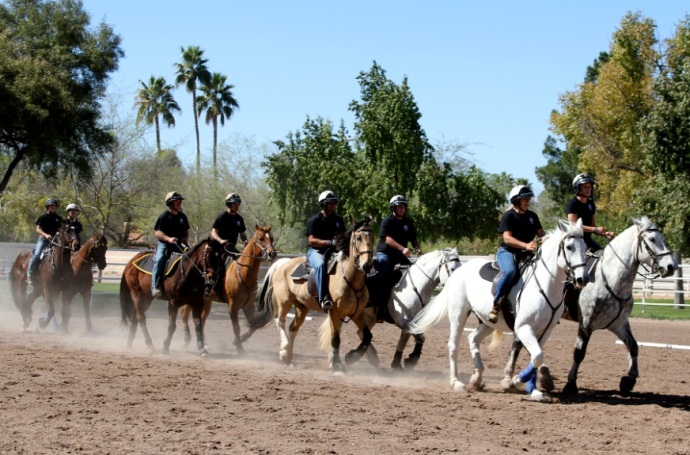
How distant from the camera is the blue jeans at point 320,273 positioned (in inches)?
515

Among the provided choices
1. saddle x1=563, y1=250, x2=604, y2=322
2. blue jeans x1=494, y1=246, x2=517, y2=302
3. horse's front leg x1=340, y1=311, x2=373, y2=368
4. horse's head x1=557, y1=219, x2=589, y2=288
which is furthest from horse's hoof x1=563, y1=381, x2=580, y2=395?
horse's front leg x1=340, y1=311, x2=373, y2=368

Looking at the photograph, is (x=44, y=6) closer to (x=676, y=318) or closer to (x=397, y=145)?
(x=397, y=145)

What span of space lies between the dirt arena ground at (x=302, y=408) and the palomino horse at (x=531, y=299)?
0.43 m

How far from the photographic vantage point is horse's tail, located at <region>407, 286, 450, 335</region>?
1212 centimetres

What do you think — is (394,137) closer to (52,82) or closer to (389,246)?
(52,82)

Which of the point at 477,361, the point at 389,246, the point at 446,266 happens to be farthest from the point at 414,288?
the point at 477,361

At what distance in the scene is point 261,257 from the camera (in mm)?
14781

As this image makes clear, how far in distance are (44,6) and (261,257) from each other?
1712 centimetres

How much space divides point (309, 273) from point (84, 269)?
7389 millimetres

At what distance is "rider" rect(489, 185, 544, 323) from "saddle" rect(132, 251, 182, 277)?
6.43m

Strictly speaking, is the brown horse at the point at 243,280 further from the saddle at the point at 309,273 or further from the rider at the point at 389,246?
the rider at the point at 389,246

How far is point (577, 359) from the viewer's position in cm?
1167

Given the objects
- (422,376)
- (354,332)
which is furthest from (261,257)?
(354,332)

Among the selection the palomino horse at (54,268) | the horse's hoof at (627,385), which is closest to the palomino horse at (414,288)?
the horse's hoof at (627,385)
